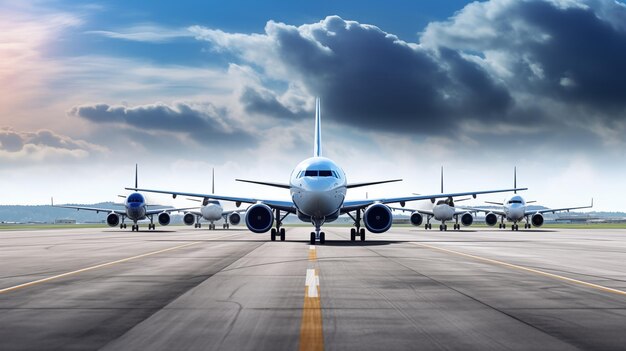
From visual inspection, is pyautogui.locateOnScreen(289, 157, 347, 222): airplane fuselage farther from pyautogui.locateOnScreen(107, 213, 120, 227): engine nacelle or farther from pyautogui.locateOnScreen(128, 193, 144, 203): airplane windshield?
pyautogui.locateOnScreen(107, 213, 120, 227): engine nacelle

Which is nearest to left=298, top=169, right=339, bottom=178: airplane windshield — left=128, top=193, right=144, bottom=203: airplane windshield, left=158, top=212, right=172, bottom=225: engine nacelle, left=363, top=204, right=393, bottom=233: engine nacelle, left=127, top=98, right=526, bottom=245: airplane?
left=127, top=98, right=526, bottom=245: airplane

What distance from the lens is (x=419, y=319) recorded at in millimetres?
9156

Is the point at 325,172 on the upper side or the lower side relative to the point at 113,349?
upper

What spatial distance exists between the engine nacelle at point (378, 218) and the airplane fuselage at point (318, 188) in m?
1.57

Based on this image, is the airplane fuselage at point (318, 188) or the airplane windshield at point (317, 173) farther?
the airplane windshield at point (317, 173)

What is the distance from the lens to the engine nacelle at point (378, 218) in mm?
33719

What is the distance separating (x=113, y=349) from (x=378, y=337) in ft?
9.80

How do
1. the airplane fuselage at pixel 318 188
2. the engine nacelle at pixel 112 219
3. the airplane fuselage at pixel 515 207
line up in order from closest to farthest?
the airplane fuselage at pixel 318 188
the airplane fuselage at pixel 515 207
the engine nacelle at pixel 112 219

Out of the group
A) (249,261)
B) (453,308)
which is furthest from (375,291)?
(249,261)

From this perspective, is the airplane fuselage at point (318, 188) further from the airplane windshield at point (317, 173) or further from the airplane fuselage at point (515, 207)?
the airplane fuselage at point (515, 207)

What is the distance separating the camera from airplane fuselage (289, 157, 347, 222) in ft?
103

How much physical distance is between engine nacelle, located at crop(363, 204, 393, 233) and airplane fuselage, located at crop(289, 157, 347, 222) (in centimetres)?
157

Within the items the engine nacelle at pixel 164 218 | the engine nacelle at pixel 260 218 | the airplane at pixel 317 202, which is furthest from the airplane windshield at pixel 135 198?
the engine nacelle at pixel 260 218

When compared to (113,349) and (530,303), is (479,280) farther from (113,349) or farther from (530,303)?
(113,349)
